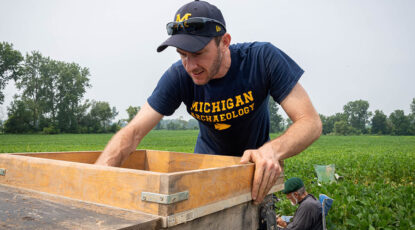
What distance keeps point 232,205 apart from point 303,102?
0.99 m

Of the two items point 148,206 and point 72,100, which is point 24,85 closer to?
point 72,100

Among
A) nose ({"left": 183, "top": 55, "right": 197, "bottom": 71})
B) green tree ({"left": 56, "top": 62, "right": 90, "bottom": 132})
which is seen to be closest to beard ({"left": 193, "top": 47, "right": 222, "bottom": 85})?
nose ({"left": 183, "top": 55, "right": 197, "bottom": 71})

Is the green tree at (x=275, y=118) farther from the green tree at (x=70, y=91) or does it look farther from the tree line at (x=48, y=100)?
the green tree at (x=70, y=91)

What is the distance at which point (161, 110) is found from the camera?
2596mm

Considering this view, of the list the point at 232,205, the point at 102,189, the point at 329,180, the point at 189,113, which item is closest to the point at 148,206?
the point at 102,189

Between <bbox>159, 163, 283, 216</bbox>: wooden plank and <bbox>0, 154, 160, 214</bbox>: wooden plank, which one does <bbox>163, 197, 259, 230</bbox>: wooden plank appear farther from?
<bbox>0, 154, 160, 214</bbox>: wooden plank

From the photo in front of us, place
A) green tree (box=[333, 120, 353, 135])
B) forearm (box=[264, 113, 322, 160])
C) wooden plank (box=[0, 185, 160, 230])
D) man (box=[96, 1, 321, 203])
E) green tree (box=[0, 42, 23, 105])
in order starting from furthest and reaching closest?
green tree (box=[333, 120, 353, 135]), green tree (box=[0, 42, 23, 105]), man (box=[96, 1, 321, 203]), forearm (box=[264, 113, 322, 160]), wooden plank (box=[0, 185, 160, 230])

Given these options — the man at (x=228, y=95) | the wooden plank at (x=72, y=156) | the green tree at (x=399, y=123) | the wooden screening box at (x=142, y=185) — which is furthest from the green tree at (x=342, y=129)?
the wooden screening box at (x=142, y=185)

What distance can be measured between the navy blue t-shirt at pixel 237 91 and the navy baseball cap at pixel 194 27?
37cm

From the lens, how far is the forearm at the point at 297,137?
1.90 metres

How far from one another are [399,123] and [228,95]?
352 feet

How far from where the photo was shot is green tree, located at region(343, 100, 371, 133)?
107850 mm

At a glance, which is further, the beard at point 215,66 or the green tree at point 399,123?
the green tree at point 399,123

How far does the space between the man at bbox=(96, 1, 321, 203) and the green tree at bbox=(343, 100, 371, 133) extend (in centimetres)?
11430
